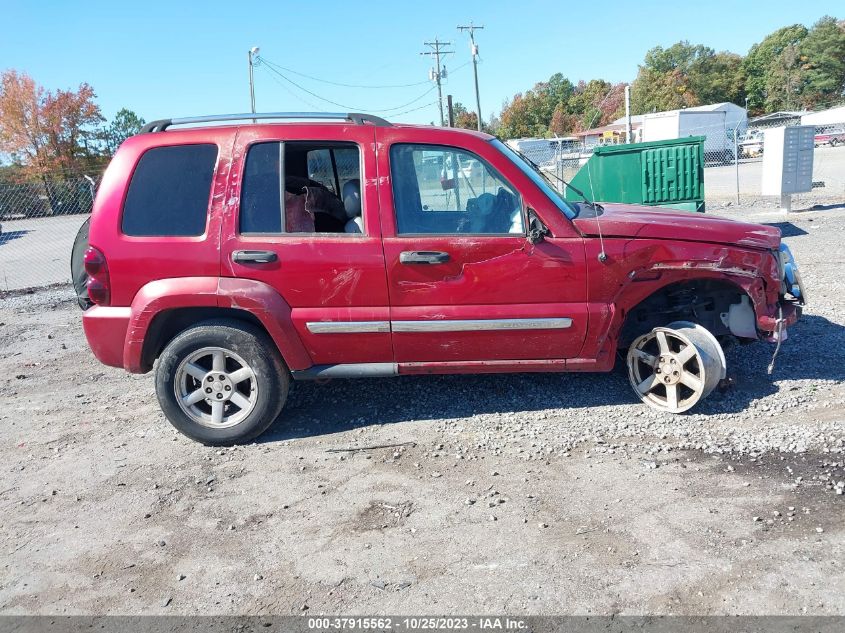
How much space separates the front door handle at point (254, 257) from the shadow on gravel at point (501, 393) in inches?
49.2

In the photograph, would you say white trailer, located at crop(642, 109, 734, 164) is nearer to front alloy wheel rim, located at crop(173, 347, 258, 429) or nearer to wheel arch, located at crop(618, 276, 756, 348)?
wheel arch, located at crop(618, 276, 756, 348)

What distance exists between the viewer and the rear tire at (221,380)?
434cm

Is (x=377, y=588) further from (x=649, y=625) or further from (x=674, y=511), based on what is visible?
(x=674, y=511)

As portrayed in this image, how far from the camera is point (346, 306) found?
432 centimetres

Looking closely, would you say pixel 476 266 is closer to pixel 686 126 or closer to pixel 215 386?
pixel 215 386

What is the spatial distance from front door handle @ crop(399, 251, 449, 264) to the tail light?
1982 mm

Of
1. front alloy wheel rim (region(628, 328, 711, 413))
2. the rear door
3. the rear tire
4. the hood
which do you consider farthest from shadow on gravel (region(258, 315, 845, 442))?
the hood

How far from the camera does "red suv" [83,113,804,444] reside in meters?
4.24

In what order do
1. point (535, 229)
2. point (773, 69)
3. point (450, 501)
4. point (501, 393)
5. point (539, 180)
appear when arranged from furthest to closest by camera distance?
1. point (773, 69)
2. point (501, 393)
3. point (539, 180)
4. point (535, 229)
5. point (450, 501)

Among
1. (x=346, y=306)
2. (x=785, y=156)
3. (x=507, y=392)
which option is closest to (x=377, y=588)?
(x=346, y=306)

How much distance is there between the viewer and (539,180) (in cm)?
457

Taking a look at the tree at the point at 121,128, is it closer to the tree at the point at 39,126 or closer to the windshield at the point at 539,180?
the tree at the point at 39,126

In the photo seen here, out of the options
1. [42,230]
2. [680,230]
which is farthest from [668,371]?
[42,230]

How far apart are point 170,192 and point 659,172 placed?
9346mm
